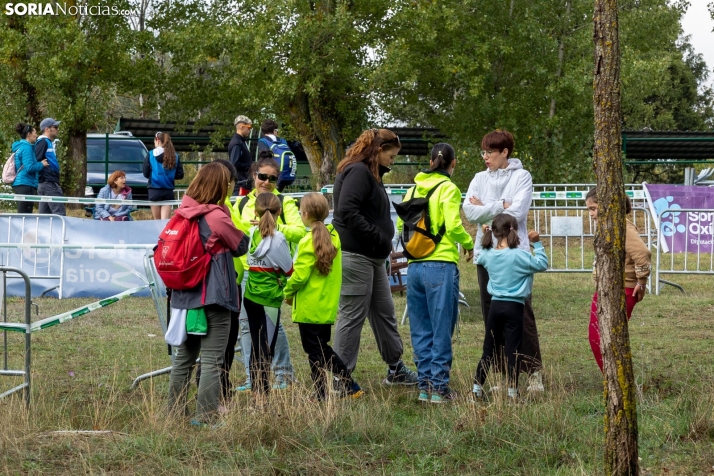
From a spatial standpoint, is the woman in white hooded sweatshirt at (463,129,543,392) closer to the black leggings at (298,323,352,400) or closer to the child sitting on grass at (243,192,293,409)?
the black leggings at (298,323,352,400)

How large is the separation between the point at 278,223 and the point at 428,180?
1.11m

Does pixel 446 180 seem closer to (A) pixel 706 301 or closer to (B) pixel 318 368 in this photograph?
(B) pixel 318 368

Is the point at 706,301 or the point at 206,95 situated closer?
the point at 706,301

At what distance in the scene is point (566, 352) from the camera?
28.5 feet

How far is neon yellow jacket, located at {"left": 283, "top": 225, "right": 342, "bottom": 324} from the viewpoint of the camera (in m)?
6.71

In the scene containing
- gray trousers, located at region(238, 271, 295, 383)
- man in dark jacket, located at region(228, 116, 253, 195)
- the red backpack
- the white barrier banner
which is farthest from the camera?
the white barrier banner

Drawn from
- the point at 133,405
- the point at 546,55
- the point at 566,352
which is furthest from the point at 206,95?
the point at 133,405

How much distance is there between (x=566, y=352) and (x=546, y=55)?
627 inches

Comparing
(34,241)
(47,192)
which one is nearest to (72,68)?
(47,192)

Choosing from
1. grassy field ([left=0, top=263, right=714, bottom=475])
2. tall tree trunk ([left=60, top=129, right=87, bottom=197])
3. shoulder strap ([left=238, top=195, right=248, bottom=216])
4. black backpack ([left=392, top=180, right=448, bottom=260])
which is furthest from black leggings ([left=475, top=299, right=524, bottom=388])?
tall tree trunk ([left=60, top=129, right=87, bottom=197])

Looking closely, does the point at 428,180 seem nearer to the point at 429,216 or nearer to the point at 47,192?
the point at 429,216

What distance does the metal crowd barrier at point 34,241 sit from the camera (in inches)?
504

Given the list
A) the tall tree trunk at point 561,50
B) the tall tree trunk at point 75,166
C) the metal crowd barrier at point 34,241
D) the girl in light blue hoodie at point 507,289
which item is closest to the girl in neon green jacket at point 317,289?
the girl in light blue hoodie at point 507,289

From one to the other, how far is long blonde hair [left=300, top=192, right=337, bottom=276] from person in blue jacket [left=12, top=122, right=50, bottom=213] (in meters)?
9.12
